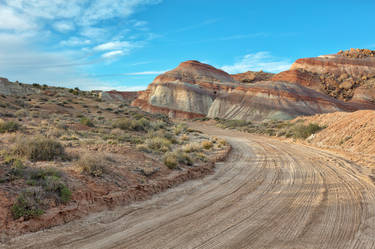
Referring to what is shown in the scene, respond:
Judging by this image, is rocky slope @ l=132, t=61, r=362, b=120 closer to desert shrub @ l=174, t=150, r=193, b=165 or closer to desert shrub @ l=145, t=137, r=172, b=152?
desert shrub @ l=145, t=137, r=172, b=152

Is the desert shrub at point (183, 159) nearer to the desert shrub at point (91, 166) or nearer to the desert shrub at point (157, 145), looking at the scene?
the desert shrub at point (157, 145)

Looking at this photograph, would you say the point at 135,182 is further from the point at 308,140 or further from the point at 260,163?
the point at 308,140

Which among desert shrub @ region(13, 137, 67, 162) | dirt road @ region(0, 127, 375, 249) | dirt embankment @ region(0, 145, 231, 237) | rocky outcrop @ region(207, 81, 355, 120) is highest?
rocky outcrop @ region(207, 81, 355, 120)

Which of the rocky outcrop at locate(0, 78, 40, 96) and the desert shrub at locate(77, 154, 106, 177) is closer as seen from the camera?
the desert shrub at locate(77, 154, 106, 177)

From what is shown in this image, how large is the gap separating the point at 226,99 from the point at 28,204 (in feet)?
192

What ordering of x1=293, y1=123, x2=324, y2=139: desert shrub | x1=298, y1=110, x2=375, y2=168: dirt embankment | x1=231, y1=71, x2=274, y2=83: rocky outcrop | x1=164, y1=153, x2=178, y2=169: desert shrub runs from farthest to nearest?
x1=231, y1=71, x2=274, y2=83: rocky outcrop → x1=293, y1=123, x2=324, y2=139: desert shrub → x1=298, y1=110, x2=375, y2=168: dirt embankment → x1=164, y1=153, x2=178, y2=169: desert shrub

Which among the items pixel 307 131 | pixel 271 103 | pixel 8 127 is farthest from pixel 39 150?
pixel 271 103

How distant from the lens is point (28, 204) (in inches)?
199

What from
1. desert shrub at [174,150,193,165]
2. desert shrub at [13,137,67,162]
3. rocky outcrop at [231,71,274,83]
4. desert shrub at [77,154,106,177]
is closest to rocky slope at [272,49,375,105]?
rocky outcrop at [231,71,274,83]

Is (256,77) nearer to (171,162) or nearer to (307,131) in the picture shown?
(307,131)

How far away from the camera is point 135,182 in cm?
755

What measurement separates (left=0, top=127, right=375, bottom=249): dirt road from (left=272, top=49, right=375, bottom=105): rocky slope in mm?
75268

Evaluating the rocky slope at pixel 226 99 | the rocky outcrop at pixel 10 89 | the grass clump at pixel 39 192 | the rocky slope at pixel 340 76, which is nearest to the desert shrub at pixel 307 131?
the grass clump at pixel 39 192

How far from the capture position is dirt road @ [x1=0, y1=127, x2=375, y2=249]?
4.46 m
